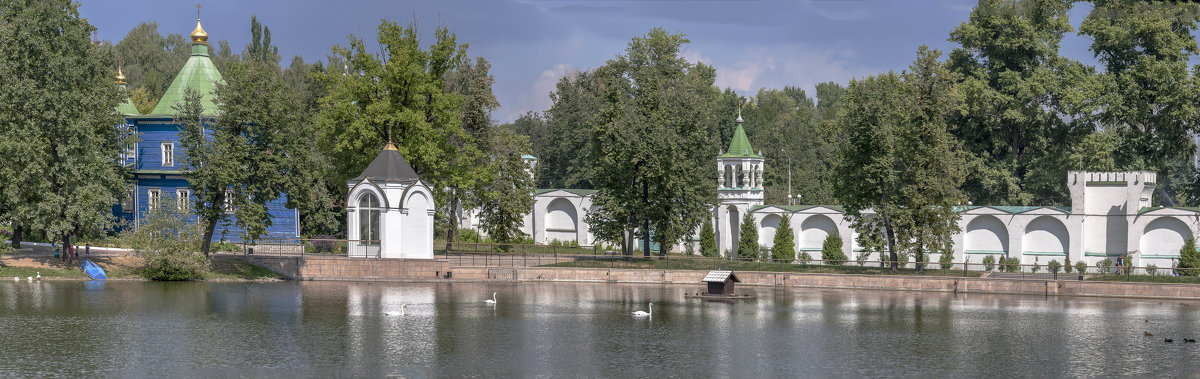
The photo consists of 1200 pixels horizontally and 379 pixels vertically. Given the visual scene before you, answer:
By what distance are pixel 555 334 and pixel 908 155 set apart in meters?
23.8

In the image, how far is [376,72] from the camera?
5172cm

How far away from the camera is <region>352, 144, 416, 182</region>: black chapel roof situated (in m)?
49.9

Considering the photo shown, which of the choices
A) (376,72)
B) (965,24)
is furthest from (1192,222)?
(376,72)

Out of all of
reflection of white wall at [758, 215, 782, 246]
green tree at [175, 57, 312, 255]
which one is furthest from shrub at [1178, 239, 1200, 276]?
green tree at [175, 57, 312, 255]

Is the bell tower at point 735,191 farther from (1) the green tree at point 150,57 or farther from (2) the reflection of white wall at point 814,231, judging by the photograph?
(1) the green tree at point 150,57

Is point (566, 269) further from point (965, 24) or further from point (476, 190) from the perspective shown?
point (965, 24)

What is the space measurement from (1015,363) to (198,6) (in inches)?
1879

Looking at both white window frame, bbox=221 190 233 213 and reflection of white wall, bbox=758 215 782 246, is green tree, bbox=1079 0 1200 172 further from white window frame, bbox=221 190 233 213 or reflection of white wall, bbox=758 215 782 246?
white window frame, bbox=221 190 233 213

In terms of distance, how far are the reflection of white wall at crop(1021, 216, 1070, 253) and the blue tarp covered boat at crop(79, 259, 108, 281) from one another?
4231cm

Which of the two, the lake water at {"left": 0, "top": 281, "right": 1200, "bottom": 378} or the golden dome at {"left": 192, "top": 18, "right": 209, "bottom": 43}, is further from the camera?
the golden dome at {"left": 192, "top": 18, "right": 209, "bottom": 43}

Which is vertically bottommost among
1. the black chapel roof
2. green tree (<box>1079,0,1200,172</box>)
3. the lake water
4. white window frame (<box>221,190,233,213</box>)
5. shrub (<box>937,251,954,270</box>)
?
the lake water

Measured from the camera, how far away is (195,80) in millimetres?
61875

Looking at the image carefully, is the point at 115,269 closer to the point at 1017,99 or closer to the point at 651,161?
the point at 651,161

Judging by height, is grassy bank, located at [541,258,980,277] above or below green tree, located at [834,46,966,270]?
below
